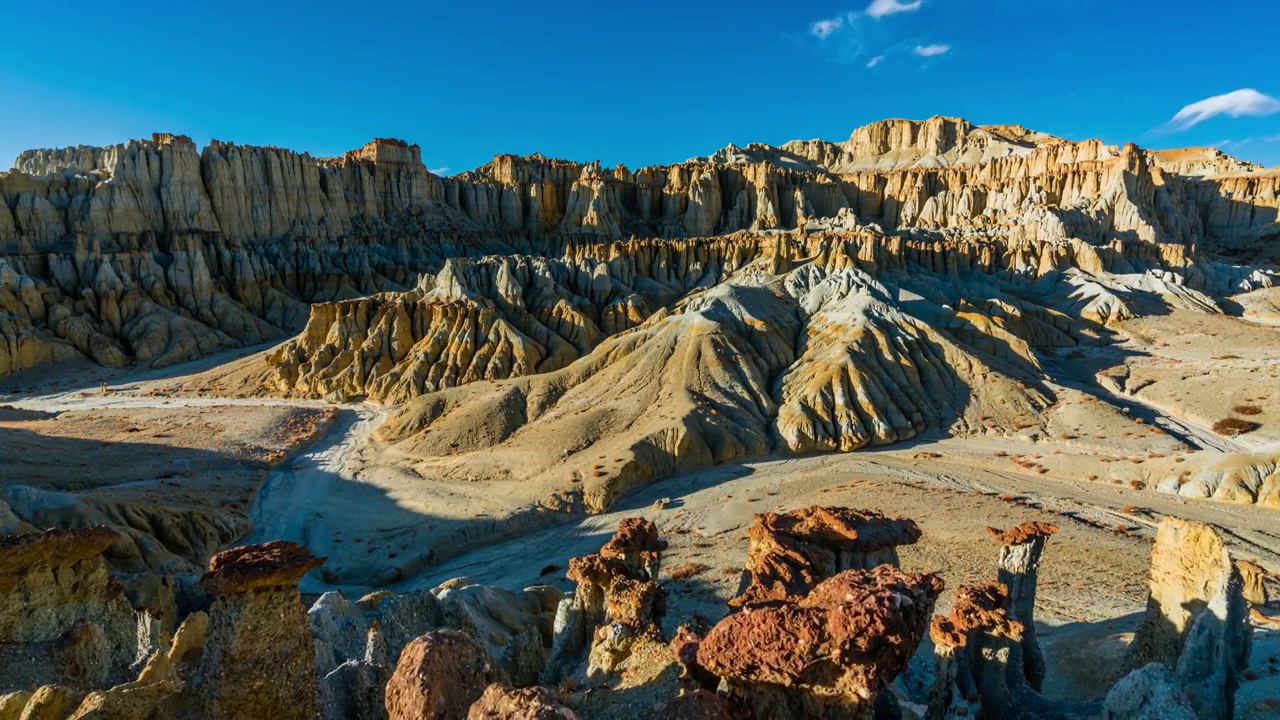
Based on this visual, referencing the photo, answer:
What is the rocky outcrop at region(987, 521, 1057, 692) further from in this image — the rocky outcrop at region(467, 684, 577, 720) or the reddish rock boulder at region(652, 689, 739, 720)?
the rocky outcrop at region(467, 684, 577, 720)

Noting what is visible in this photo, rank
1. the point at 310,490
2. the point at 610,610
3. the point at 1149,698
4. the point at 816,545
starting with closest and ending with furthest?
1. the point at 1149,698
2. the point at 610,610
3. the point at 816,545
4. the point at 310,490

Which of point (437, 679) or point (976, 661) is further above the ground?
point (437, 679)

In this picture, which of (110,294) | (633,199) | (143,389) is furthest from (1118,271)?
(110,294)

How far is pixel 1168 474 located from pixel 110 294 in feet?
249

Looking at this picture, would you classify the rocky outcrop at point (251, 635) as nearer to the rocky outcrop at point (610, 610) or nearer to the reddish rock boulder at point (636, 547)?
the rocky outcrop at point (610, 610)

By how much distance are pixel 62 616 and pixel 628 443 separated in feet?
75.8

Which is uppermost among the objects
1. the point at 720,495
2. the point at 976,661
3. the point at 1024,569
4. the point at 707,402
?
the point at 1024,569

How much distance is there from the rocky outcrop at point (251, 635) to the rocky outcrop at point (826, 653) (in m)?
4.28

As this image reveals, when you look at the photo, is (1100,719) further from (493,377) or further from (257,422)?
(257,422)

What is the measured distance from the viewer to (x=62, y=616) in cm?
932

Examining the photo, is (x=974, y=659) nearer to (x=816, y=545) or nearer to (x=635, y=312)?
(x=816, y=545)

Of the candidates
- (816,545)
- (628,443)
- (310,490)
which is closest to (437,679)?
(816,545)

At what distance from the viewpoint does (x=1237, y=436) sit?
3212 centimetres

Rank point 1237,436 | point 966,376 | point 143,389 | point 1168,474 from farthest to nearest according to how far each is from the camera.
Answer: point 143,389
point 966,376
point 1237,436
point 1168,474
